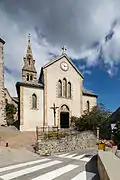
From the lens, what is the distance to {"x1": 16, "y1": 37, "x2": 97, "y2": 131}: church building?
32.4m

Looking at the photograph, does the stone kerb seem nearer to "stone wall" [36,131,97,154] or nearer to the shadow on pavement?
the shadow on pavement

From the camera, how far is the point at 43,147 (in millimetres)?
18562

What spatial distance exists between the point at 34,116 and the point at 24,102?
8.20 ft

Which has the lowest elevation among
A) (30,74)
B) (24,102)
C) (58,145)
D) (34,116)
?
(58,145)

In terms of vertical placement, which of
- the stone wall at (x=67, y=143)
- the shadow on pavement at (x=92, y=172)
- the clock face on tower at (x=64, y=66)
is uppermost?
the clock face on tower at (x=64, y=66)

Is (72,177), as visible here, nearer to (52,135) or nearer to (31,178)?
(31,178)

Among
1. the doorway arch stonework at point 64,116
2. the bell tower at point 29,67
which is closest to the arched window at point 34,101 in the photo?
the doorway arch stonework at point 64,116

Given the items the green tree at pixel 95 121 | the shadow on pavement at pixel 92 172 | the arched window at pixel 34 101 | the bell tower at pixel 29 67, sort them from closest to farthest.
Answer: the shadow on pavement at pixel 92 172 < the green tree at pixel 95 121 < the arched window at pixel 34 101 < the bell tower at pixel 29 67

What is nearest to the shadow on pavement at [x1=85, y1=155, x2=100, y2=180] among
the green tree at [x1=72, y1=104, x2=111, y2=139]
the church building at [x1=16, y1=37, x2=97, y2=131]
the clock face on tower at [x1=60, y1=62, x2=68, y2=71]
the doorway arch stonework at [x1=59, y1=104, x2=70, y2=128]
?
the green tree at [x1=72, y1=104, x2=111, y2=139]

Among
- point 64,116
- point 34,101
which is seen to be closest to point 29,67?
point 64,116

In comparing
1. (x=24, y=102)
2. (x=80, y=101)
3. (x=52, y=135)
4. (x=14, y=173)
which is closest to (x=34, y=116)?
(x=24, y=102)

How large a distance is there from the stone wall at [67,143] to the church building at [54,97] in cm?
842

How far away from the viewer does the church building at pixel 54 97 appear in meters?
32.4

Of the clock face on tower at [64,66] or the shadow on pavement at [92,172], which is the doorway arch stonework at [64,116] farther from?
the shadow on pavement at [92,172]
